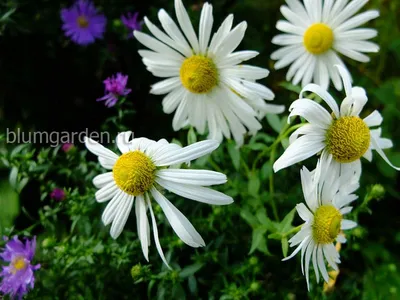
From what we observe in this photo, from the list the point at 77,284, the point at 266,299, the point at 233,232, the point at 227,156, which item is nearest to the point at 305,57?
Answer: the point at 227,156

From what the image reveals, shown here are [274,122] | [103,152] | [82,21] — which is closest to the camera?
[103,152]

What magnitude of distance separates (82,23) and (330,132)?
0.72m

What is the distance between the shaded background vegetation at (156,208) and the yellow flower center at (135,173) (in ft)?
0.46

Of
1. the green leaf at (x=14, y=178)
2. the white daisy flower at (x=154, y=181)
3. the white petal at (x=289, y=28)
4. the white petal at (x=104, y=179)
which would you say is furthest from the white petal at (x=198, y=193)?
the white petal at (x=289, y=28)

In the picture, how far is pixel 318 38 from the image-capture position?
1017mm

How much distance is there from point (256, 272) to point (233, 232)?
96mm

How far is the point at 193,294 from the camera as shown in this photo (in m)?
0.92

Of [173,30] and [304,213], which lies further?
[173,30]

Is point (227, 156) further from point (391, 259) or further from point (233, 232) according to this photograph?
point (391, 259)

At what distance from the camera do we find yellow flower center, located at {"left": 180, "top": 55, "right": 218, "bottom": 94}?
2.92ft

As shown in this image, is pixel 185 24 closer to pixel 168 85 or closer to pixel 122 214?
pixel 168 85

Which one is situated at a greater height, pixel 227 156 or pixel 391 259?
pixel 227 156

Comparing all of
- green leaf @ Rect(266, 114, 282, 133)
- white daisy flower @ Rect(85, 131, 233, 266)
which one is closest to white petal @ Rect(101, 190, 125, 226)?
white daisy flower @ Rect(85, 131, 233, 266)

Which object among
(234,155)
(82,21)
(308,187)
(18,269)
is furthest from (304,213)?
(82,21)
